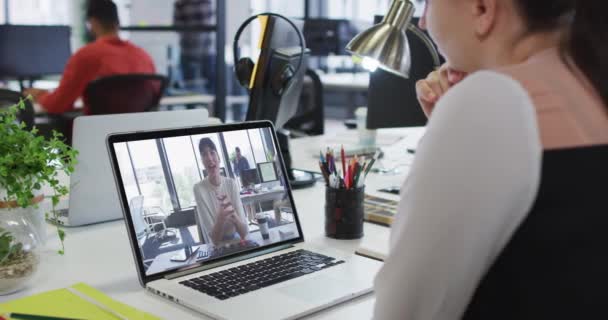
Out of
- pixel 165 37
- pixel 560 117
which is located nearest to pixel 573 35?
pixel 560 117

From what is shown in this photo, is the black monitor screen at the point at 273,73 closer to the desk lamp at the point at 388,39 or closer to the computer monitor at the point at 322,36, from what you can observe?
the desk lamp at the point at 388,39

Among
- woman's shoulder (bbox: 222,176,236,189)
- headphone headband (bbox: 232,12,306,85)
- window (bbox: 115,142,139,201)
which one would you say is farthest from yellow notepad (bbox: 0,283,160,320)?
headphone headband (bbox: 232,12,306,85)

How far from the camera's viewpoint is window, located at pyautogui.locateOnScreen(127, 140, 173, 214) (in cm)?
110

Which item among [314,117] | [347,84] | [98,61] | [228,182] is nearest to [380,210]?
[228,182]

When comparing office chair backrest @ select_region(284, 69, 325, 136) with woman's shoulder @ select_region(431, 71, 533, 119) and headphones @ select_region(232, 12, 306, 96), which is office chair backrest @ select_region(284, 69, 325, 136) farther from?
woman's shoulder @ select_region(431, 71, 533, 119)

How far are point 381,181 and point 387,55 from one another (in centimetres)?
40

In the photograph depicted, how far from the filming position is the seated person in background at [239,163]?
1207 mm

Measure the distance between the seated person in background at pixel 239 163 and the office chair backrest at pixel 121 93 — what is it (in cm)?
235

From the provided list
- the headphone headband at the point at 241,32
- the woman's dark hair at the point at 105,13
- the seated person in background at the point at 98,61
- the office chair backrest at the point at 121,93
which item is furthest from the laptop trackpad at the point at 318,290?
the woman's dark hair at the point at 105,13

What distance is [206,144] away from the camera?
118cm

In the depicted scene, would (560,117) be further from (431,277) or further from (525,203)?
(431,277)

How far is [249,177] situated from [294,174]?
1.96ft

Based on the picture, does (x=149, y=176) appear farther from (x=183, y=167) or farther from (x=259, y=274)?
(x=259, y=274)

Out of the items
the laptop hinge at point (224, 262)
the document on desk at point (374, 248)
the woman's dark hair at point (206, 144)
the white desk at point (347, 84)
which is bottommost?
the white desk at point (347, 84)
